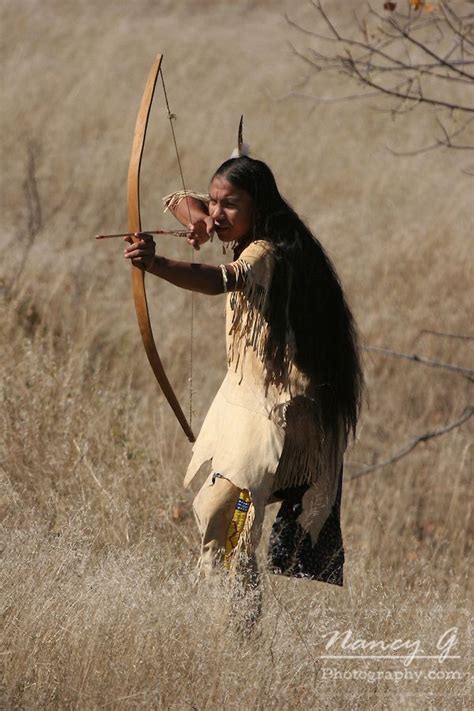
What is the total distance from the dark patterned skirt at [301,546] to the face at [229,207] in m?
0.90

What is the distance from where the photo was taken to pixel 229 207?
3.42m

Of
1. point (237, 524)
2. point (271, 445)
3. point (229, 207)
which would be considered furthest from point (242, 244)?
point (237, 524)

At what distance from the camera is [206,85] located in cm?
1284

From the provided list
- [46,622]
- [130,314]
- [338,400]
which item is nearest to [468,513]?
[130,314]

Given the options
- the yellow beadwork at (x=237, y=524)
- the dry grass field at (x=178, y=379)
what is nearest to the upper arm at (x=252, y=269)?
the yellow beadwork at (x=237, y=524)

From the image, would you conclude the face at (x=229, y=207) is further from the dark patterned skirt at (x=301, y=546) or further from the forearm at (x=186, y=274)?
the dark patterned skirt at (x=301, y=546)

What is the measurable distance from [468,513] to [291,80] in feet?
24.8

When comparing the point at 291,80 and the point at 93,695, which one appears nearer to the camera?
the point at 93,695

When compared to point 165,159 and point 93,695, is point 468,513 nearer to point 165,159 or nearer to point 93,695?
point 93,695

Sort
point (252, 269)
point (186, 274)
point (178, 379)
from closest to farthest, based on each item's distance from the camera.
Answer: point (186, 274), point (252, 269), point (178, 379)

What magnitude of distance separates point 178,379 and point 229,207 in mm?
4012

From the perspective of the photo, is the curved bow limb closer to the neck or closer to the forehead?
the forehead

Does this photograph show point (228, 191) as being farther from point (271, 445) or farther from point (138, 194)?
point (271, 445)

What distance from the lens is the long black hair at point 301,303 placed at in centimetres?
338
